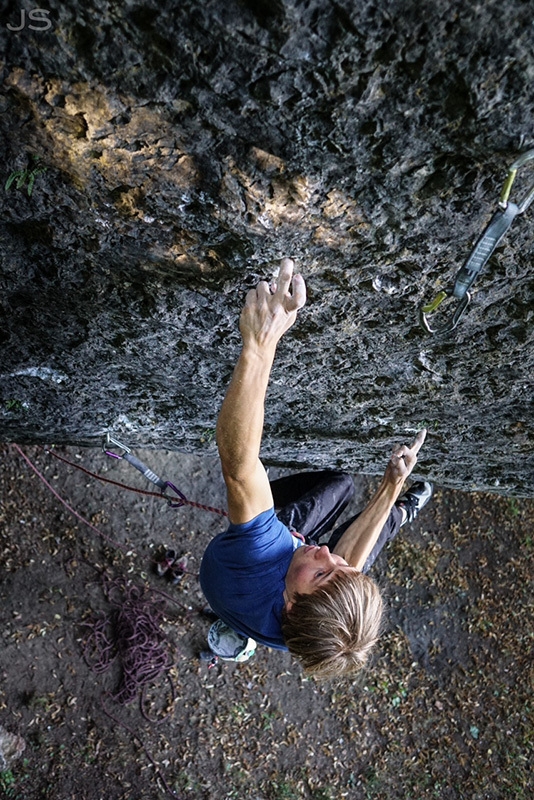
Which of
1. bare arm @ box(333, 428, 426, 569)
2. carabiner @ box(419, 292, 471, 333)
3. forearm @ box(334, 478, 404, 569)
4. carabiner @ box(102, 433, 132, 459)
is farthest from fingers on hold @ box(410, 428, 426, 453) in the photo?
carabiner @ box(102, 433, 132, 459)

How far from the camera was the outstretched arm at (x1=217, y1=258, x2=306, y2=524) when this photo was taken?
2.18m

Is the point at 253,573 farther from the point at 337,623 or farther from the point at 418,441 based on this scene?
the point at 418,441

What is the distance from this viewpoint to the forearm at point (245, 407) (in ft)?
7.14

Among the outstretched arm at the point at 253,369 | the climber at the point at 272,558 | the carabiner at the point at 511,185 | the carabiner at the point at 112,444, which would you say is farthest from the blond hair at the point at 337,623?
the carabiner at the point at 112,444

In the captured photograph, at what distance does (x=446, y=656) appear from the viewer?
24.7ft

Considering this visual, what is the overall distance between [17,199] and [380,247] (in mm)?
1281

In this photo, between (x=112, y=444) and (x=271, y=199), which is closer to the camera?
(x=271, y=199)

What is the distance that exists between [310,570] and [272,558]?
0.17 m

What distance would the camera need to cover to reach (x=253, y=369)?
218 centimetres

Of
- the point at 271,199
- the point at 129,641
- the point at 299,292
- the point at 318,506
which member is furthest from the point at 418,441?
the point at 129,641

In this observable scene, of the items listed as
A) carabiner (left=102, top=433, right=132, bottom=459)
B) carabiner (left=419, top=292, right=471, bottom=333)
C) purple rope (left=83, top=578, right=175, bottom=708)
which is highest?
carabiner (left=419, top=292, right=471, bottom=333)

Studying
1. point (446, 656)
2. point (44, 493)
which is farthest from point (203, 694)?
point (446, 656)

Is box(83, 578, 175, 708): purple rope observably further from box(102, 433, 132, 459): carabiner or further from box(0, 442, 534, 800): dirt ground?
box(102, 433, 132, 459): carabiner

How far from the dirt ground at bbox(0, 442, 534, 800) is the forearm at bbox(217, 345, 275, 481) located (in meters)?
4.38
